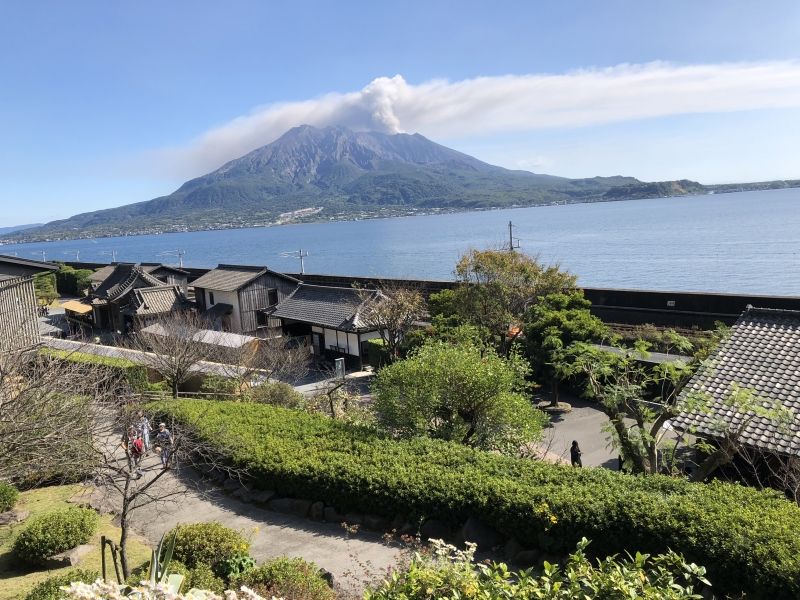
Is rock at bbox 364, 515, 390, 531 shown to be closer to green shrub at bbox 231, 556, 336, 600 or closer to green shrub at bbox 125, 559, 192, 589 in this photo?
green shrub at bbox 231, 556, 336, 600

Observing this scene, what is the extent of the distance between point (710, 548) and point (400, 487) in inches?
194

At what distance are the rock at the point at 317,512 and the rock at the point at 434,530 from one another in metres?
2.17

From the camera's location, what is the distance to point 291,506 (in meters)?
11.7

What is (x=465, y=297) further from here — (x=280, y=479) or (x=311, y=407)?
(x=280, y=479)

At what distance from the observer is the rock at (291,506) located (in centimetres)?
1151

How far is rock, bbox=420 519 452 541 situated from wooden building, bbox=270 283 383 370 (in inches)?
744

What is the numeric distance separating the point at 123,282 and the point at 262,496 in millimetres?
36380

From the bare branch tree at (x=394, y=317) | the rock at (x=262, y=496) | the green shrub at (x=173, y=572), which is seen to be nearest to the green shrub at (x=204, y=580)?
the green shrub at (x=173, y=572)

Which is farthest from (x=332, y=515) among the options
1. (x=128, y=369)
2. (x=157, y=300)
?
(x=157, y=300)

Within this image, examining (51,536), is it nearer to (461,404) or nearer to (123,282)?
(461,404)

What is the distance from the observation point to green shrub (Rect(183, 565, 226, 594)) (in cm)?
769

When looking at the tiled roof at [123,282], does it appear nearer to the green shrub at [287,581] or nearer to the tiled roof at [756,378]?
the green shrub at [287,581]

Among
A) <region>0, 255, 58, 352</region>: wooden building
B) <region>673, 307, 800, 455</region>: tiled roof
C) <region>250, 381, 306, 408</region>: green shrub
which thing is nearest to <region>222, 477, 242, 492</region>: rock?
<region>250, 381, 306, 408</region>: green shrub

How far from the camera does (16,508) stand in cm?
1201
